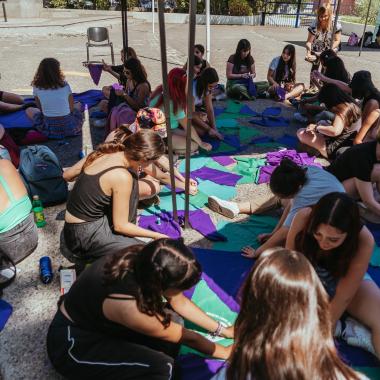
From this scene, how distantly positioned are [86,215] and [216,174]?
1950mm

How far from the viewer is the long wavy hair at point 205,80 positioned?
454 cm

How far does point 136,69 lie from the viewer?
15.7 ft

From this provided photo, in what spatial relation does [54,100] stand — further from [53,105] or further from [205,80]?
[205,80]

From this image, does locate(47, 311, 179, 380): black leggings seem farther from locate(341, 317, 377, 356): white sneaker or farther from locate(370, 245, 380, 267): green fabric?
locate(370, 245, 380, 267): green fabric

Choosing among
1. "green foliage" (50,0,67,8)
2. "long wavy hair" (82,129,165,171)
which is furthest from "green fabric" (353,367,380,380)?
"green foliage" (50,0,67,8)

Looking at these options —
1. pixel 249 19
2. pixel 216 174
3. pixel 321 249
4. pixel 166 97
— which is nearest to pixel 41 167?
pixel 166 97

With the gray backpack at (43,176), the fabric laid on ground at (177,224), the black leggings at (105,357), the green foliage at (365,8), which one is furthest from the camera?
the green foliage at (365,8)

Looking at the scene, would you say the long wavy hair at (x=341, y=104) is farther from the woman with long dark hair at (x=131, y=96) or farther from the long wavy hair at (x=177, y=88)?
the woman with long dark hair at (x=131, y=96)

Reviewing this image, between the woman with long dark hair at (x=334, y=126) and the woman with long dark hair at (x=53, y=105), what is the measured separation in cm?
290

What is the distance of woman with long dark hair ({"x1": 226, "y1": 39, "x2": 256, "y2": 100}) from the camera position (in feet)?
21.8

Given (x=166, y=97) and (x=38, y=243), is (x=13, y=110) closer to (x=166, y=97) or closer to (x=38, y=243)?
(x=38, y=243)

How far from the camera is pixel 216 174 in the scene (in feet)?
14.2

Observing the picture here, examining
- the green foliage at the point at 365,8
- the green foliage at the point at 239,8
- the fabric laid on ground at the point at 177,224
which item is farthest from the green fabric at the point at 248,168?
the green foliage at the point at 365,8

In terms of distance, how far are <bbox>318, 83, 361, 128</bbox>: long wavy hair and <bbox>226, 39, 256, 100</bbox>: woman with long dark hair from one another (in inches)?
98.9
